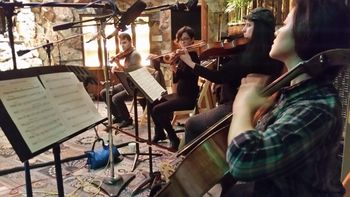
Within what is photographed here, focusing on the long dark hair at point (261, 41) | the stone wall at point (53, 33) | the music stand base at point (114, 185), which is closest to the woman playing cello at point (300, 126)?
the long dark hair at point (261, 41)

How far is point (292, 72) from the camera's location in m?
0.88

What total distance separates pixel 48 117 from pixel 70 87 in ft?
0.85

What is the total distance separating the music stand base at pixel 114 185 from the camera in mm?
2234

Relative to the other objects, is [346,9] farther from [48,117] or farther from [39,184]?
[39,184]

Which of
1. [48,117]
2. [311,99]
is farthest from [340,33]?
[48,117]

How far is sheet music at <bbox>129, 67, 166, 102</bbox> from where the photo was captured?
229 cm

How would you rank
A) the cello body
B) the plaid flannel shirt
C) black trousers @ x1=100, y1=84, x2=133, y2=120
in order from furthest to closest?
black trousers @ x1=100, y1=84, x2=133, y2=120 → the cello body → the plaid flannel shirt

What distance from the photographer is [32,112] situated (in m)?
1.33

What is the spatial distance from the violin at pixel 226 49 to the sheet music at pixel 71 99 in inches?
46.5

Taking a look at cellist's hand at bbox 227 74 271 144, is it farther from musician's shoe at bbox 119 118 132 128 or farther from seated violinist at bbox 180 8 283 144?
musician's shoe at bbox 119 118 132 128

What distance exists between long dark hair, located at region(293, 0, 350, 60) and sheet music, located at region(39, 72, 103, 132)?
1080 mm

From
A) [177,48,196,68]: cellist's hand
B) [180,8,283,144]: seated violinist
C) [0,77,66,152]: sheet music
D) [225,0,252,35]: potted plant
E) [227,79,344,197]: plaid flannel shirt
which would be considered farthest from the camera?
[225,0,252,35]: potted plant

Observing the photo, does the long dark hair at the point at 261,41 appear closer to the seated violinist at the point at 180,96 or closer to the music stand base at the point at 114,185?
the seated violinist at the point at 180,96

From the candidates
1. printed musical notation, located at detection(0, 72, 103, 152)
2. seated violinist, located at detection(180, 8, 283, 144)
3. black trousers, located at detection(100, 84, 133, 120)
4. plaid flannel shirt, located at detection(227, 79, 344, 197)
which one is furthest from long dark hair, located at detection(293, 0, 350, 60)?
Result: black trousers, located at detection(100, 84, 133, 120)
